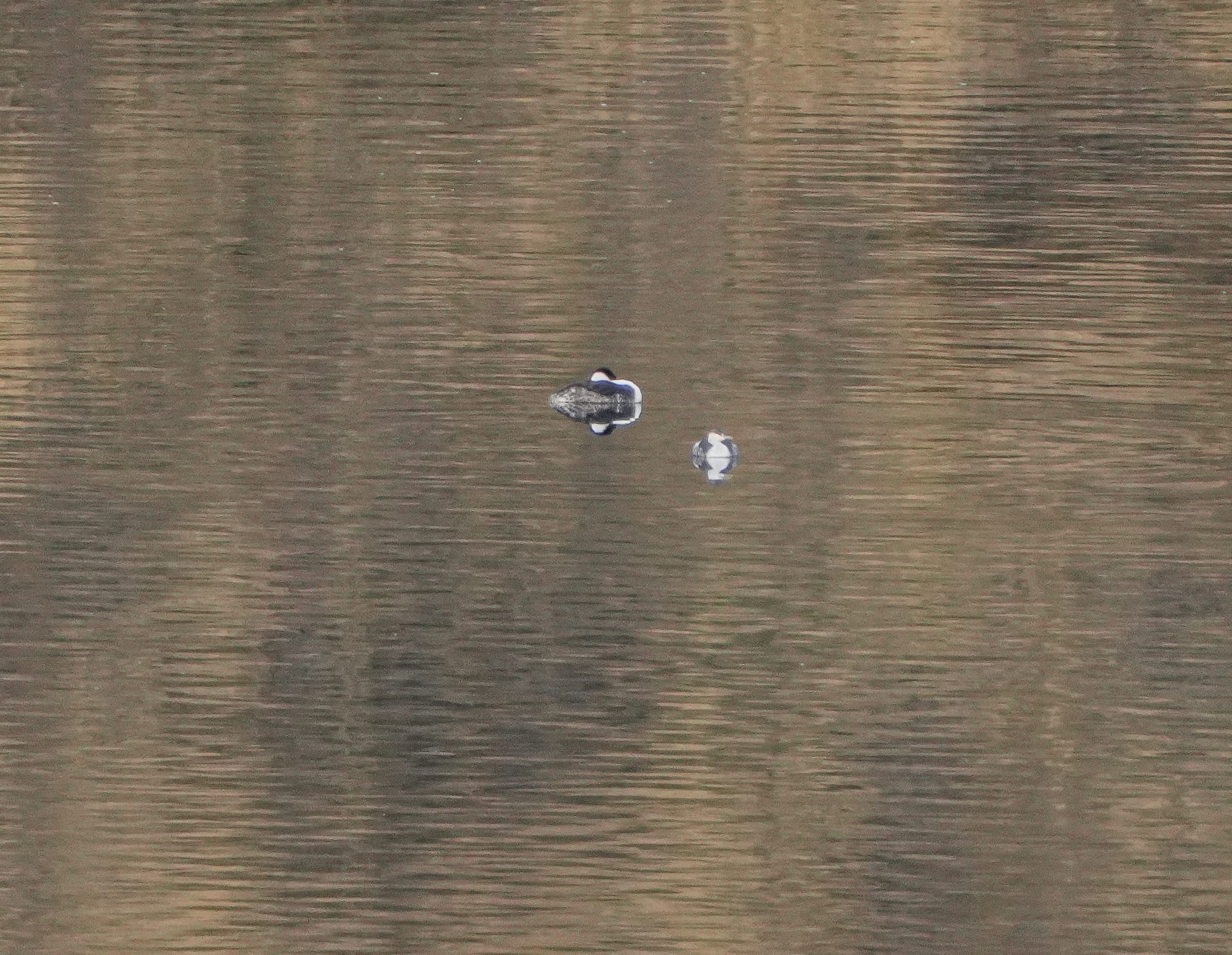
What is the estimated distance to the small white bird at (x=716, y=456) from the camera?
2.85 feet

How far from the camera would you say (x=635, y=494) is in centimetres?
88

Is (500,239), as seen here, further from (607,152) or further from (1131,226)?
(1131,226)

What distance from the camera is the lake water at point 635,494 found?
0.86 meters

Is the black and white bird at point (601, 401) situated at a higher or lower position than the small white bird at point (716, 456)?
higher

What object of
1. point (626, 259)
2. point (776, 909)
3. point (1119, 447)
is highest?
point (626, 259)

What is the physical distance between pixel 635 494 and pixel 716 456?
0.19ft

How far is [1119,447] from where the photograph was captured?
0.87 metres

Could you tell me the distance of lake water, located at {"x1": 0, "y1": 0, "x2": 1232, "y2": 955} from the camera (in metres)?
0.86

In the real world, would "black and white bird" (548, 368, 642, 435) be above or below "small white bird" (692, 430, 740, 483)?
above

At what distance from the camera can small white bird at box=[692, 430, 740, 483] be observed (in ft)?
2.85

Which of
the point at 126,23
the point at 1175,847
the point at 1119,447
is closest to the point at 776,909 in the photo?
the point at 1175,847

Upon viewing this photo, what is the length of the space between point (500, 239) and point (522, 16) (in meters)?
0.15

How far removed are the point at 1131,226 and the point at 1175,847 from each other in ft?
1.32

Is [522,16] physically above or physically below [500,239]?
above
